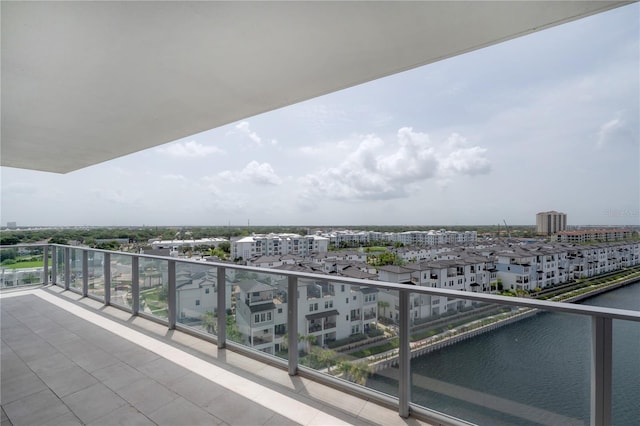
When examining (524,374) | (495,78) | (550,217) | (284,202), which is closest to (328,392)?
(524,374)

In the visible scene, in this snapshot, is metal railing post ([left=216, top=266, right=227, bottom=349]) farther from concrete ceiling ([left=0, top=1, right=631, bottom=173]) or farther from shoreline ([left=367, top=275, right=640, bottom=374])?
concrete ceiling ([left=0, top=1, right=631, bottom=173])

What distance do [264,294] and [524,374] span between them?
2.37m

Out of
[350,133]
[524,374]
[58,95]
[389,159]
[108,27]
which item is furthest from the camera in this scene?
[389,159]

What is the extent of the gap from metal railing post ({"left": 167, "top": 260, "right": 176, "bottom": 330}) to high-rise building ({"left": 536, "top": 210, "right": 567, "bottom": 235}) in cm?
1175

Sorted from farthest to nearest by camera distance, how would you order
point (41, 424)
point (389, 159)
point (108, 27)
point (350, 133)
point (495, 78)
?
point (389, 159) < point (350, 133) < point (495, 78) < point (41, 424) < point (108, 27)

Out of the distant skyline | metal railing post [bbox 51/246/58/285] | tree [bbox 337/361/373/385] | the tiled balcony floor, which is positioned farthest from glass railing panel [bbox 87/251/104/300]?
tree [bbox 337/361/373/385]

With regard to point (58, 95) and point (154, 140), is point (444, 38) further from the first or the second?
point (154, 140)

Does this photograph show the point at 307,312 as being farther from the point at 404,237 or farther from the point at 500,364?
the point at 404,237

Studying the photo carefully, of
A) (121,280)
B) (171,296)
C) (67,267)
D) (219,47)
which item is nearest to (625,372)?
(219,47)

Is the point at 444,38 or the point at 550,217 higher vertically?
the point at 444,38

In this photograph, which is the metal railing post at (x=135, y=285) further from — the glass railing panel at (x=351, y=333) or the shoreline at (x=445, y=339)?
the shoreline at (x=445, y=339)

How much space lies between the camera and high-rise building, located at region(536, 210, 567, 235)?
9.97 m

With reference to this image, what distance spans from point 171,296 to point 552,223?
12408mm

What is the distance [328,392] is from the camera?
8.11 ft
